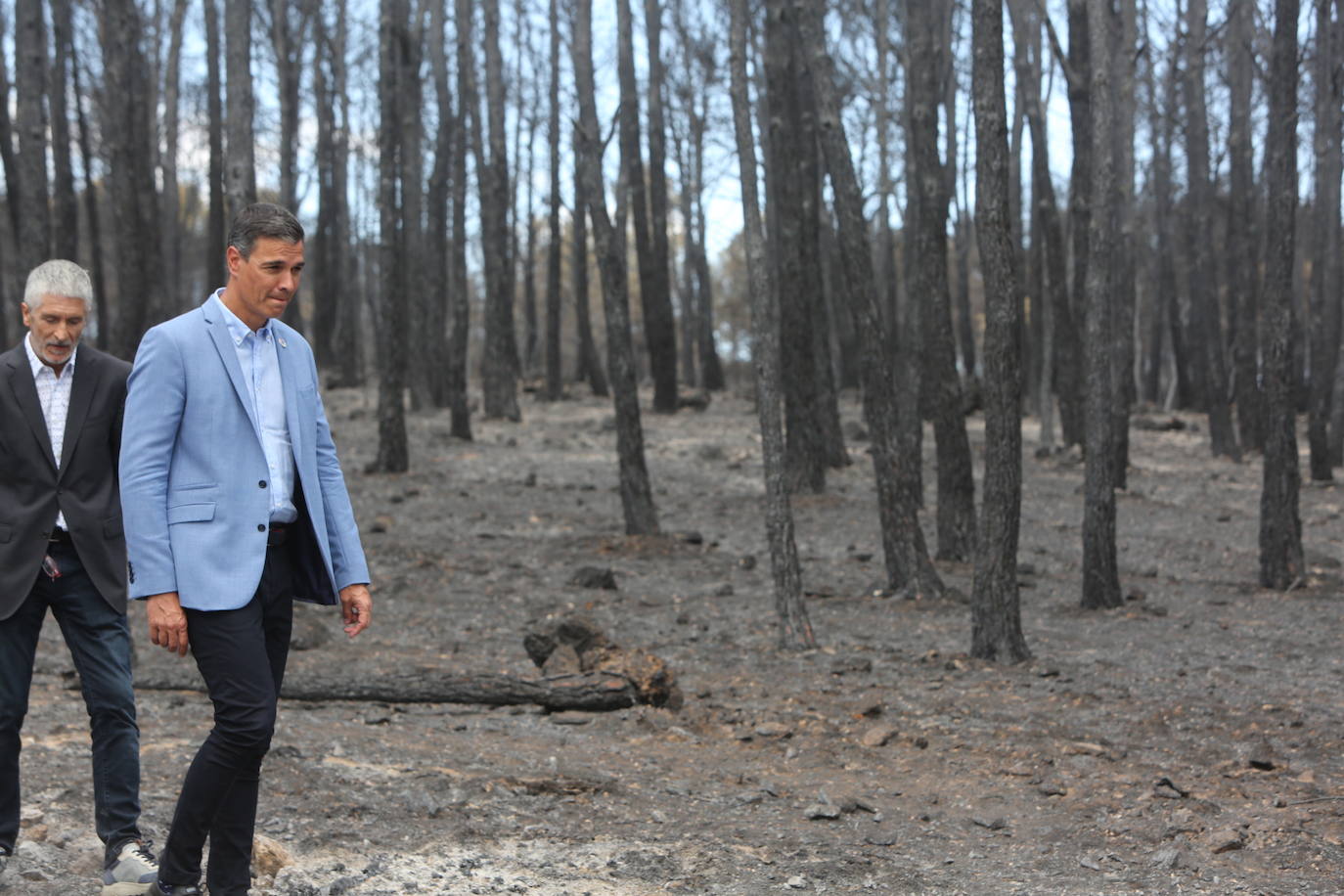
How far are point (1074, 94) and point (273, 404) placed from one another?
12684mm

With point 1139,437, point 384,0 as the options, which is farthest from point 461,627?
point 1139,437

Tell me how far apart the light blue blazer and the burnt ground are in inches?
55.8

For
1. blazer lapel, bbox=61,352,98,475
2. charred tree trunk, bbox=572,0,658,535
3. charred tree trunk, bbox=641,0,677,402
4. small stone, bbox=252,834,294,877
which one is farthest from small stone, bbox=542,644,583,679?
charred tree trunk, bbox=641,0,677,402

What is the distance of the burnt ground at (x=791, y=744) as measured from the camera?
4.97 m

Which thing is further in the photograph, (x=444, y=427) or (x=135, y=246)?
(x=444, y=427)

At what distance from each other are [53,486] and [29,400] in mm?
288

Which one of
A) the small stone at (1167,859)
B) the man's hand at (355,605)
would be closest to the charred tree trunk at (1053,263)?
the small stone at (1167,859)

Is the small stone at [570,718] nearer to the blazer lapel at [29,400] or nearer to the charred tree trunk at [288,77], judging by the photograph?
the blazer lapel at [29,400]

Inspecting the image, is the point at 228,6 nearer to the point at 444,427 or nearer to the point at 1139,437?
the point at 444,427

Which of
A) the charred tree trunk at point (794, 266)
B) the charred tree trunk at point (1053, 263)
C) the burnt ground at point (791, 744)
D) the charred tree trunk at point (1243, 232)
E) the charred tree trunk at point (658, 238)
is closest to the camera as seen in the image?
the burnt ground at point (791, 744)

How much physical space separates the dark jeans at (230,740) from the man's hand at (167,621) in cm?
4

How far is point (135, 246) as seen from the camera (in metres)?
13.4

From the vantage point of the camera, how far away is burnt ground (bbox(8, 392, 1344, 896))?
4.97 m

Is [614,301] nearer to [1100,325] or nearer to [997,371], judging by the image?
[1100,325]
